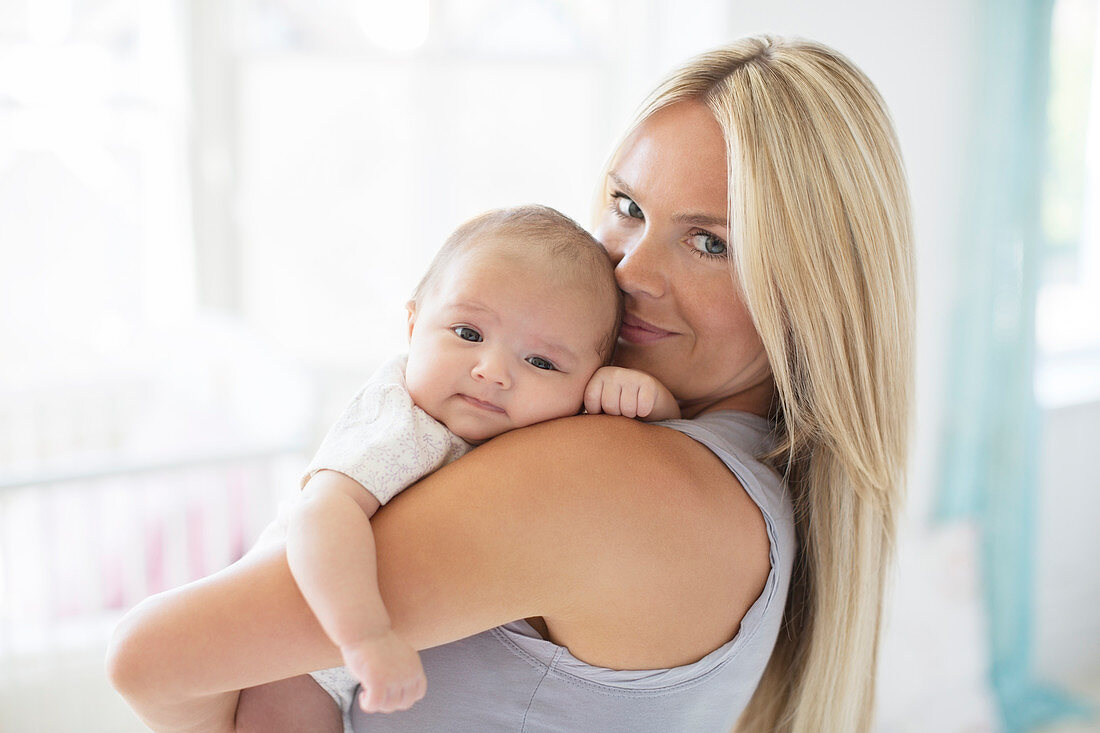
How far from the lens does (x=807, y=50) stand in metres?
1.09

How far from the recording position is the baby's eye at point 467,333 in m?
0.97

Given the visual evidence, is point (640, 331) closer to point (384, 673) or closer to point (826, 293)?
point (826, 293)

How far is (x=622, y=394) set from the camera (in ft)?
3.22

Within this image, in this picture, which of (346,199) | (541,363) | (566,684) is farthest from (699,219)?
(346,199)

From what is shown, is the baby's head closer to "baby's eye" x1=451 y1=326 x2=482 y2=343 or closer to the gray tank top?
"baby's eye" x1=451 y1=326 x2=482 y2=343

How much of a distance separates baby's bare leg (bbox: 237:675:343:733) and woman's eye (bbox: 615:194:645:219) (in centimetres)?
68

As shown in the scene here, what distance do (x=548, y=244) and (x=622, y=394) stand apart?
184mm

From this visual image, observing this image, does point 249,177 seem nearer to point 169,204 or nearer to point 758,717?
point 169,204

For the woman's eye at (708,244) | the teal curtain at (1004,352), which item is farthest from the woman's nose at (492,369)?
the teal curtain at (1004,352)

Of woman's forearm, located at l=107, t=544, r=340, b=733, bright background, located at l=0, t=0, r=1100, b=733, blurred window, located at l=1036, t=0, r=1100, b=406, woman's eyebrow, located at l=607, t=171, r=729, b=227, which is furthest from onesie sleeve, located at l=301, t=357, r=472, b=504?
blurred window, located at l=1036, t=0, r=1100, b=406

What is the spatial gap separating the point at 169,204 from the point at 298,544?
2539 millimetres

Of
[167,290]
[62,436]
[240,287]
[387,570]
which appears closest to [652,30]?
[240,287]

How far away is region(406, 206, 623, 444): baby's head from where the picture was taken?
3.11 ft

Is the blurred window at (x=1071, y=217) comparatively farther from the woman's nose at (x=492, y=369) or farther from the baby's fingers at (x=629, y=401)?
the woman's nose at (x=492, y=369)
